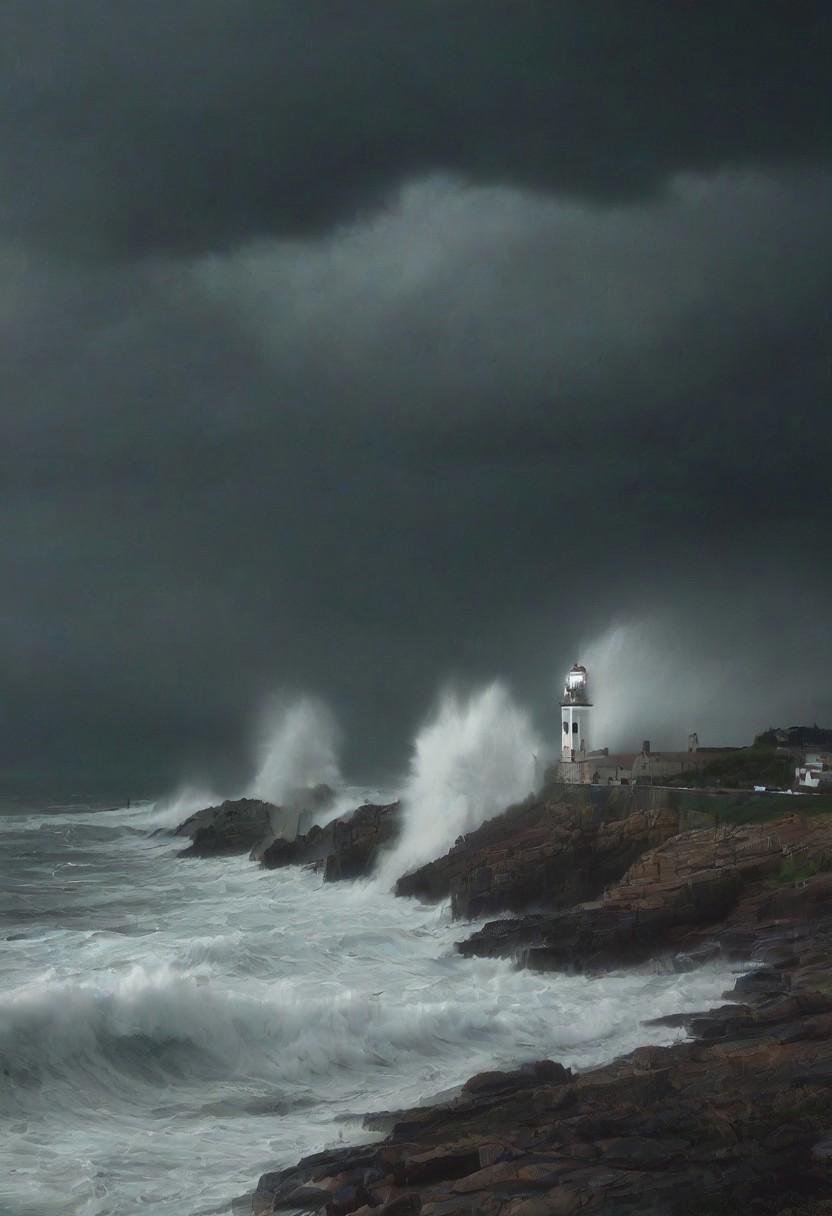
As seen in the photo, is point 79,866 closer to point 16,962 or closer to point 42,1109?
point 16,962

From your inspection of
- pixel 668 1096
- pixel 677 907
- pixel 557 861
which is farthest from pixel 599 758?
pixel 668 1096

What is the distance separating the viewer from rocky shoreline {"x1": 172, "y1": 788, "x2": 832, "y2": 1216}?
1073 centimetres

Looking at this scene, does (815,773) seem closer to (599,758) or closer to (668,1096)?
(599,758)

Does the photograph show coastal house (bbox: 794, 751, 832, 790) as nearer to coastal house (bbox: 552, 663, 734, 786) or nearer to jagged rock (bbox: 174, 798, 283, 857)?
coastal house (bbox: 552, 663, 734, 786)

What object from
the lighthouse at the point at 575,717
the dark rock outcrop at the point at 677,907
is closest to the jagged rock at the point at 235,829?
the lighthouse at the point at 575,717

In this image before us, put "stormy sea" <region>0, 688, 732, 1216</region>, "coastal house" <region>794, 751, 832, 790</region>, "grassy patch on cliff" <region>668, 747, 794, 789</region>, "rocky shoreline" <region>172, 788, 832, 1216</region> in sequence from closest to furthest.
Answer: "rocky shoreline" <region>172, 788, 832, 1216</region>
"stormy sea" <region>0, 688, 732, 1216</region>
"coastal house" <region>794, 751, 832, 790</region>
"grassy patch on cliff" <region>668, 747, 794, 789</region>

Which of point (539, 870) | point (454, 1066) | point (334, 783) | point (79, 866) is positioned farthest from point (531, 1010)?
point (334, 783)

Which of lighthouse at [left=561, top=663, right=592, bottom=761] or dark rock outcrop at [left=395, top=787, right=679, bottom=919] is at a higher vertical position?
lighthouse at [left=561, top=663, right=592, bottom=761]

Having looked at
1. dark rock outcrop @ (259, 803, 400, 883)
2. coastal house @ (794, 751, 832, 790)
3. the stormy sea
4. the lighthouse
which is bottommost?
the stormy sea

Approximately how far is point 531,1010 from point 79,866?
112ft

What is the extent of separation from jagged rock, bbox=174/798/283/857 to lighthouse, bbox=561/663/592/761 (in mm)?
16933

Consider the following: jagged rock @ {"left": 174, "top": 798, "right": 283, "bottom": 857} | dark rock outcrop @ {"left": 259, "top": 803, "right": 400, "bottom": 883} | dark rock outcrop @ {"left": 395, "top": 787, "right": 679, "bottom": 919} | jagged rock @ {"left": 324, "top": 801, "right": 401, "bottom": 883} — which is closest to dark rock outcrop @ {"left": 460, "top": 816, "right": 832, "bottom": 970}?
dark rock outcrop @ {"left": 395, "top": 787, "right": 679, "bottom": 919}

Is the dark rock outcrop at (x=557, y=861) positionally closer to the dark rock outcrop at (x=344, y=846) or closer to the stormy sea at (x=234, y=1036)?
the stormy sea at (x=234, y=1036)

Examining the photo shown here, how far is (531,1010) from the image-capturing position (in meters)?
20.8
